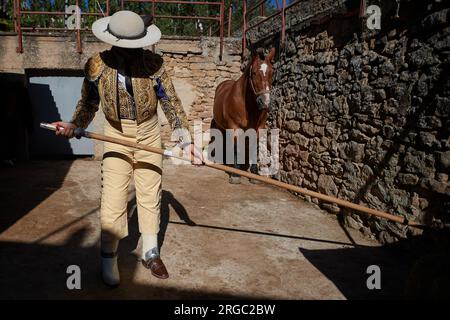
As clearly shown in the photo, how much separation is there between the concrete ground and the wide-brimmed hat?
1920 millimetres

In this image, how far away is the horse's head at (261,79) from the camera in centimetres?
567

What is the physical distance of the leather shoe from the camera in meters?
3.09

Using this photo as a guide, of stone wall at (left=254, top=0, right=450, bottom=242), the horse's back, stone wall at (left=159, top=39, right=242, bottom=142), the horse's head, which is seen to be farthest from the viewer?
stone wall at (left=159, top=39, right=242, bottom=142)

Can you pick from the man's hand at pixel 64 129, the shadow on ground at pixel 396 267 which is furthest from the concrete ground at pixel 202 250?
the man's hand at pixel 64 129

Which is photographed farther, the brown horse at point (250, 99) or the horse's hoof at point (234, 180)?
the horse's hoof at point (234, 180)

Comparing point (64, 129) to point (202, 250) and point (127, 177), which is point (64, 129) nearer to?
point (127, 177)

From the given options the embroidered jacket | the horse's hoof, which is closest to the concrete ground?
the horse's hoof

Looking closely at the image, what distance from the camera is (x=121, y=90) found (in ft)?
9.15

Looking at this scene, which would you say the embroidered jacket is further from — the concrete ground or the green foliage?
the green foliage

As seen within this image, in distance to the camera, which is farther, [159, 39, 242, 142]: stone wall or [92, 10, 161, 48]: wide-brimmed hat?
[159, 39, 242, 142]: stone wall

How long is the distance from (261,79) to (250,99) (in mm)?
696

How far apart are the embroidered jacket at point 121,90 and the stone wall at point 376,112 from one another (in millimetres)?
2361

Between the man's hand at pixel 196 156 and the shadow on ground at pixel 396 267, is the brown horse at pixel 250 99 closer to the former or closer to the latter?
the shadow on ground at pixel 396 267

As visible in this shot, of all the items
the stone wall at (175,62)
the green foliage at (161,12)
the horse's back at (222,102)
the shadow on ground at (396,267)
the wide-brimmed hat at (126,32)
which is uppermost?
the green foliage at (161,12)
